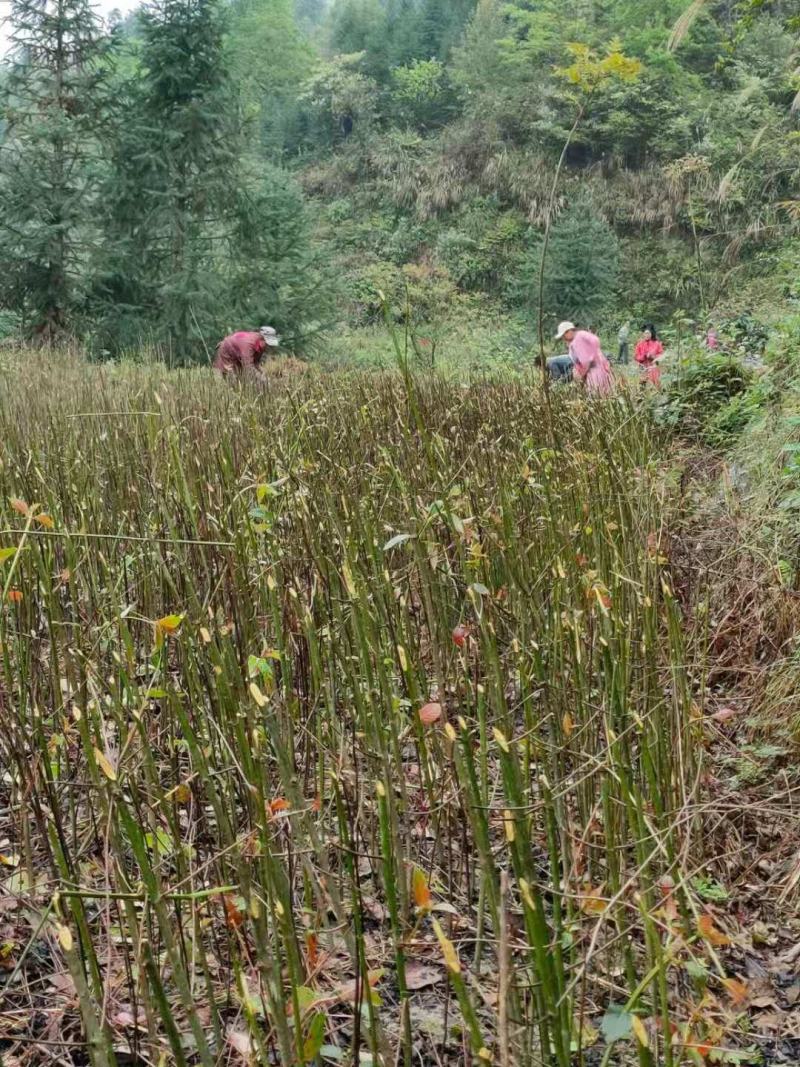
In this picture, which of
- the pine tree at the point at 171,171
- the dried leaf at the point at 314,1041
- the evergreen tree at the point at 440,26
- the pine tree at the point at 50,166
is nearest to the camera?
the dried leaf at the point at 314,1041

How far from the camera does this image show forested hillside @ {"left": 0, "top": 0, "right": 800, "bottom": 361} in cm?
1081

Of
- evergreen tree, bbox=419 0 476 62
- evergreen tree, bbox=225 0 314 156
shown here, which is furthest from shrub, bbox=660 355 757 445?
evergreen tree, bbox=419 0 476 62

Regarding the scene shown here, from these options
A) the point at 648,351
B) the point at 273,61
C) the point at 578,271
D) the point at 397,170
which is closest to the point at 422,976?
the point at 648,351

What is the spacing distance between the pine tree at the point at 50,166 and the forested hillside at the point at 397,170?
0.11 ft

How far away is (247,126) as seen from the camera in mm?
12117

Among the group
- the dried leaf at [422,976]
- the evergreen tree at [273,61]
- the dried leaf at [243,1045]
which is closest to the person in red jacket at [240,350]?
the dried leaf at [422,976]

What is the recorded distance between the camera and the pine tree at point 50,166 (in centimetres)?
1074

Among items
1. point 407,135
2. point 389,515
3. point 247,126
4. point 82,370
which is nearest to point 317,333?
point 247,126

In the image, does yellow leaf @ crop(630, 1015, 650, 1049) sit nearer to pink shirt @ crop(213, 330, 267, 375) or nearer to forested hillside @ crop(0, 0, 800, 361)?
forested hillside @ crop(0, 0, 800, 361)

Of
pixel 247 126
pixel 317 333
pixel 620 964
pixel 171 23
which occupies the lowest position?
pixel 317 333

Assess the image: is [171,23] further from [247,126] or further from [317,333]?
[317,333]

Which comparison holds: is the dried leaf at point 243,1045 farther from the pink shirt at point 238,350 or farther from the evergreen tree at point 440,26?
the evergreen tree at point 440,26

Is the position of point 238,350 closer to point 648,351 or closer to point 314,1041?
point 648,351

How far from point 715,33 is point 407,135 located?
7.61 meters
